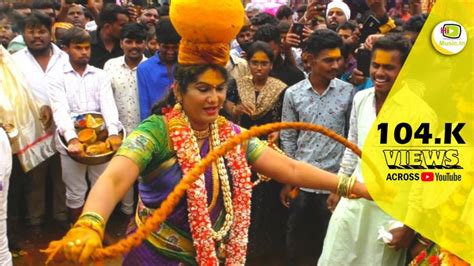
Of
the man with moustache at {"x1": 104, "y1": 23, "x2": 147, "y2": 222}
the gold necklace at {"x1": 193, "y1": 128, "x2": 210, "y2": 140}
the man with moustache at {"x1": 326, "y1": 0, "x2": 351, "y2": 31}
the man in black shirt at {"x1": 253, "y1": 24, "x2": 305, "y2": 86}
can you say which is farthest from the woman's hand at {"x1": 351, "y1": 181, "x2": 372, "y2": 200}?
the man with moustache at {"x1": 326, "y1": 0, "x2": 351, "y2": 31}

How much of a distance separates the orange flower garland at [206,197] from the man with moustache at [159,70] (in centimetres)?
212

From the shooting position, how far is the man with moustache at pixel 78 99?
5.47 meters

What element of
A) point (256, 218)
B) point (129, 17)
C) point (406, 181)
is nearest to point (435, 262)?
point (406, 181)

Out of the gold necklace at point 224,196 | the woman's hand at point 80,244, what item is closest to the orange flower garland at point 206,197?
the gold necklace at point 224,196

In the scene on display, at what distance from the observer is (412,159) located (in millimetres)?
2914

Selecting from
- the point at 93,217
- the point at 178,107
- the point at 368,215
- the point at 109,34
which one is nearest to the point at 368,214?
the point at 368,215

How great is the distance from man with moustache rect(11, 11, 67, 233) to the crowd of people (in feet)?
0.04

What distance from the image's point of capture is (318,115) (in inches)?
188

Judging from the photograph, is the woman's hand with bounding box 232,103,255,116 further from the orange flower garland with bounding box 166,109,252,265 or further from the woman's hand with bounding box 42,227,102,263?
the woman's hand with bounding box 42,227,102,263

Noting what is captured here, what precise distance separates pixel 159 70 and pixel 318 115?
136 cm

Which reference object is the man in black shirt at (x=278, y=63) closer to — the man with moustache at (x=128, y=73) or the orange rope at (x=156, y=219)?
the man with moustache at (x=128, y=73)

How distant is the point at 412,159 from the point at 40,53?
3919 mm

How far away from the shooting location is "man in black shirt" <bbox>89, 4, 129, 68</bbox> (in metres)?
6.48

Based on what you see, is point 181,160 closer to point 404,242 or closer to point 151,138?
point 151,138
